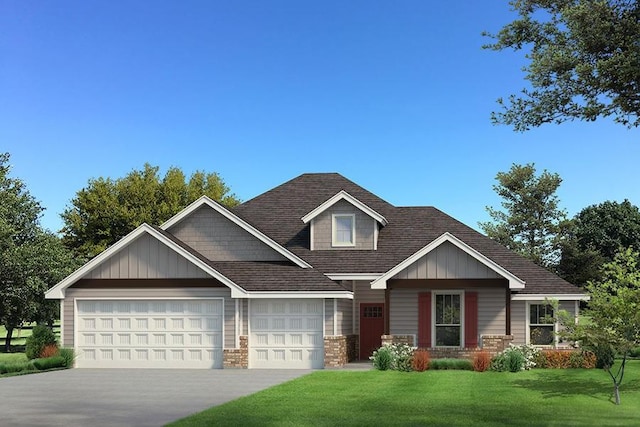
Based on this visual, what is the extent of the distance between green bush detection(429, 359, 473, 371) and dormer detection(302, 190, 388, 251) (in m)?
6.92

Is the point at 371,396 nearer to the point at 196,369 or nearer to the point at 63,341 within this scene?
the point at 196,369

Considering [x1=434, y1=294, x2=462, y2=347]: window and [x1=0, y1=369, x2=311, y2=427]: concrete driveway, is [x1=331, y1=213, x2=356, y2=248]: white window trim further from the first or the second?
[x1=0, y1=369, x2=311, y2=427]: concrete driveway

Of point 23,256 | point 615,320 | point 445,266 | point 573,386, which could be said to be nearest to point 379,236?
point 445,266

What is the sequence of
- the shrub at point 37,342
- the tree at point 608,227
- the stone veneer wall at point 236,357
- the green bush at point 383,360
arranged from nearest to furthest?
the green bush at point 383,360 < the stone veneer wall at point 236,357 < the shrub at point 37,342 < the tree at point 608,227

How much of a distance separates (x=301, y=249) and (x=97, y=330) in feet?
29.3

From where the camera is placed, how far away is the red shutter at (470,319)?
31.8 m

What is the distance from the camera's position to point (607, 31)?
15984mm

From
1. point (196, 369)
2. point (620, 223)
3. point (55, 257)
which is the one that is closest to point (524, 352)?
point (196, 369)

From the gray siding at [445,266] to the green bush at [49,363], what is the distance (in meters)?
12.7

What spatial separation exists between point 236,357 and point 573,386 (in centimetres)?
1224

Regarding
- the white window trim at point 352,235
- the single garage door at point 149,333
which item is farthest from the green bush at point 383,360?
the white window trim at point 352,235

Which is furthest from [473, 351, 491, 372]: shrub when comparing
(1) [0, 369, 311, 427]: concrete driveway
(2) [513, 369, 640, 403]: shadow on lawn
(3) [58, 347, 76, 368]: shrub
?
(3) [58, 347, 76, 368]: shrub

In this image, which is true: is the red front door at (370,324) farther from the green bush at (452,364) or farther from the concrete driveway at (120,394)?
the concrete driveway at (120,394)

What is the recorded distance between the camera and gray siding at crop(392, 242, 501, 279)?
30.8 meters
